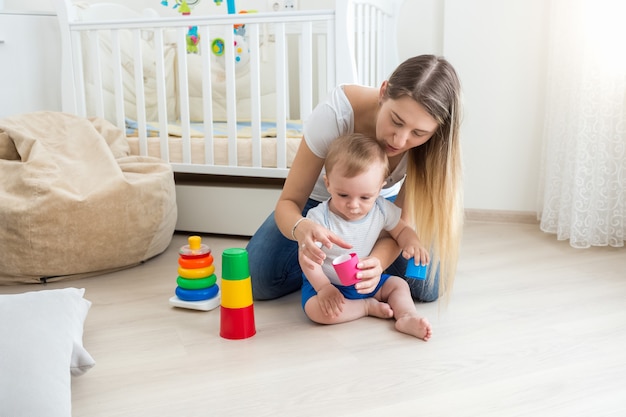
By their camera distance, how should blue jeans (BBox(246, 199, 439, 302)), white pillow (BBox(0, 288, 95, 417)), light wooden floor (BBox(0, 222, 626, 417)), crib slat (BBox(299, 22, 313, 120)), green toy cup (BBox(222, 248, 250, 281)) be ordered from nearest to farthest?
1. white pillow (BBox(0, 288, 95, 417))
2. light wooden floor (BBox(0, 222, 626, 417))
3. green toy cup (BBox(222, 248, 250, 281))
4. blue jeans (BBox(246, 199, 439, 302))
5. crib slat (BBox(299, 22, 313, 120))

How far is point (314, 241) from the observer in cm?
124

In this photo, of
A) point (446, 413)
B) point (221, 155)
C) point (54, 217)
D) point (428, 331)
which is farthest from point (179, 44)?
point (446, 413)

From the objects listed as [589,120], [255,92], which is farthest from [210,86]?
[589,120]

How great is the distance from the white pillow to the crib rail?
989mm

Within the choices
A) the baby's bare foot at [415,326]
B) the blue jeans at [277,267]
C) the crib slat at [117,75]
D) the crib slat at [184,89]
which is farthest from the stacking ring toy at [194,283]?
the crib slat at [117,75]

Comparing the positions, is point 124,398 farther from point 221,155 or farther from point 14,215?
→ point 221,155

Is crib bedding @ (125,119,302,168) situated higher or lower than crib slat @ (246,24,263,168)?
lower

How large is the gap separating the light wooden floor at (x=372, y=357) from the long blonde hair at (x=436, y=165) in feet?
0.70

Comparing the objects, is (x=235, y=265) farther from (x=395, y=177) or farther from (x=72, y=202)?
(x=72, y=202)

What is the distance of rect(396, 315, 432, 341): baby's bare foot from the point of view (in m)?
1.33

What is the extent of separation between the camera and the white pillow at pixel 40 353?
924 millimetres

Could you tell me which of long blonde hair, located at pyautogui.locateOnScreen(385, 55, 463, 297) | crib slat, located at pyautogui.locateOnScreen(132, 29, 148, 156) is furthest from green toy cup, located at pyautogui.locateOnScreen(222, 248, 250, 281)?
crib slat, located at pyautogui.locateOnScreen(132, 29, 148, 156)

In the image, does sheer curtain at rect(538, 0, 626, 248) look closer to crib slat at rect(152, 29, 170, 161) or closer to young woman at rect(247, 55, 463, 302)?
young woman at rect(247, 55, 463, 302)

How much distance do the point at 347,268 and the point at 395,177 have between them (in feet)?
1.21
